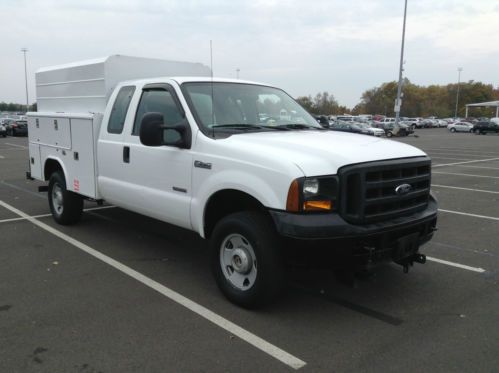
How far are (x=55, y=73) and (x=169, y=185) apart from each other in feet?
12.6

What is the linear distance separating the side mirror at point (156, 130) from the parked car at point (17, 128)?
34681mm

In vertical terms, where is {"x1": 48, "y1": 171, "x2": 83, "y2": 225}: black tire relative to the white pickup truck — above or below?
below

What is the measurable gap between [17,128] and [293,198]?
36700mm

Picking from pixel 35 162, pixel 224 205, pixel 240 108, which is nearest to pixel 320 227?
pixel 224 205

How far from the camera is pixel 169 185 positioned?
488 cm

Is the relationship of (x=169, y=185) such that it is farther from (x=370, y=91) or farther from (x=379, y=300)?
(x=370, y=91)

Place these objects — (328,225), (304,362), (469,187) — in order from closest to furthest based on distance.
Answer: (304,362), (328,225), (469,187)

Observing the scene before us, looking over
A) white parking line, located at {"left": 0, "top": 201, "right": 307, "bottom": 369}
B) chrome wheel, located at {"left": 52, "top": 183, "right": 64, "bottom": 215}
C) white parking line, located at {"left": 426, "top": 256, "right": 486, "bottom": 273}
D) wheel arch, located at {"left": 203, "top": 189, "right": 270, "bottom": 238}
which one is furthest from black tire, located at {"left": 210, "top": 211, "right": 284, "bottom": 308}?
chrome wheel, located at {"left": 52, "top": 183, "right": 64, "bottom": 215}

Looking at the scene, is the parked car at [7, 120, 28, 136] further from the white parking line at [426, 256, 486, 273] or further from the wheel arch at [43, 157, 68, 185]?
the white parking line at [426, 256, 486, 273]

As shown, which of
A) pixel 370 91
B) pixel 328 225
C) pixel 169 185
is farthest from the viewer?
pixel 370 91

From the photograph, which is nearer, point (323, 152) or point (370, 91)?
point (323, 152)

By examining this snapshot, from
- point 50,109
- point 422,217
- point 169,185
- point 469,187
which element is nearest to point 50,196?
point 50,109

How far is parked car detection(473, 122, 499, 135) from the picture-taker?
51469 mm

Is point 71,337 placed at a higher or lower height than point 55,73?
lower
